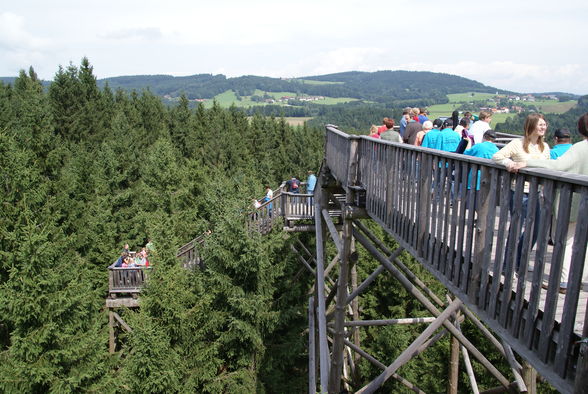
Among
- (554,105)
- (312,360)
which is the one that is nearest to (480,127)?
(312,360)

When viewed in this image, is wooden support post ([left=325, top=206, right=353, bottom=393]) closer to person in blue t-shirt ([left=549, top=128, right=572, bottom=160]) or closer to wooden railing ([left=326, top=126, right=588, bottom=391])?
wooden railing ([left=326, top=126, right=588, bottom=391])

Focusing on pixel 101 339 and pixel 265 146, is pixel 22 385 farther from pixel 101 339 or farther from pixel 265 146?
pixel 265 146

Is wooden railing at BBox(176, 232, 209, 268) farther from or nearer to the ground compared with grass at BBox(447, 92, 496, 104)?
nearer to the ground

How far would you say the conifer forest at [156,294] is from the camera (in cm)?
1080

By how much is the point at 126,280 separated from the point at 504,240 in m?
14.8

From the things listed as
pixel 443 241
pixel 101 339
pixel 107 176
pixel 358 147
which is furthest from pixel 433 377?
pixel 107 176

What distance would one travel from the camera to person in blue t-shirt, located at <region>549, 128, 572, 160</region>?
4.17 m

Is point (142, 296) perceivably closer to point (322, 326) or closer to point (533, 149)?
point (322, 326)

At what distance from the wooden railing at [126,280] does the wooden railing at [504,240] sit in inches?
491

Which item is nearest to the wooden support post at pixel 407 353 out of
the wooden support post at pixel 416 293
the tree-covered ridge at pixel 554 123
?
the wooden support post at pixel 416 293

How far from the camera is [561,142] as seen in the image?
4285 mm

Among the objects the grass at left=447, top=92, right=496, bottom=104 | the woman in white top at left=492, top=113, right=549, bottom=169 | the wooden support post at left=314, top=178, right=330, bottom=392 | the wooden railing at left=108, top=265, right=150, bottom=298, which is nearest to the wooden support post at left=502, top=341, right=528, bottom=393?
the wooden support post at left=314, top=178, right=330, bottom=392

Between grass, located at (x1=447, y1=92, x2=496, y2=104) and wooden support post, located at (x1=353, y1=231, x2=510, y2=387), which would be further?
grass, located at (x1=447, y1=92, x2=496, y2=104)

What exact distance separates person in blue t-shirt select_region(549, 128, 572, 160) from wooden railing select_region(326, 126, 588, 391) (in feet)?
2.89
